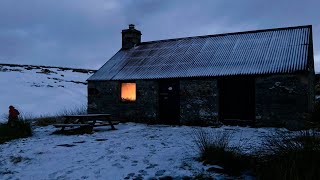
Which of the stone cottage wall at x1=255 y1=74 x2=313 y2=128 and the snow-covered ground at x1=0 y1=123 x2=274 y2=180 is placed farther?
the stone cottage wall at x1=255 y1=74 x2=313 y2=128

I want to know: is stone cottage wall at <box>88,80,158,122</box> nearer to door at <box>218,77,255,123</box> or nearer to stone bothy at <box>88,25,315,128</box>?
stone bothy at <box>88,25,315,128</box>

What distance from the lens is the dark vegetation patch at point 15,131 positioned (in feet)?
34.0

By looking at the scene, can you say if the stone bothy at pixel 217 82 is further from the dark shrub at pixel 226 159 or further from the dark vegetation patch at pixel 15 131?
the dark shrub at pixel 226 159

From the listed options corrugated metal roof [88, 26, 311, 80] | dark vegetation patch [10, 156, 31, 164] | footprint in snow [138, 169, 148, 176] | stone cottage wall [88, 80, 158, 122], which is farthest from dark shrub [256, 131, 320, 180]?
stone cottage wall [88, 80, 158, 122]

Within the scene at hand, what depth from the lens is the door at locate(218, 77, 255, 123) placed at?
12.5 metres

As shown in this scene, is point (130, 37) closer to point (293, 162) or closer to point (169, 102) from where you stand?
point (169, 102)

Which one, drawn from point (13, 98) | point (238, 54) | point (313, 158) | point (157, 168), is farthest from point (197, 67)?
point (13, 98)

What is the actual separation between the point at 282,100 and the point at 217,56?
3.73 m

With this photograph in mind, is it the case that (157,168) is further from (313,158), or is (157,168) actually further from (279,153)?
(313,158)

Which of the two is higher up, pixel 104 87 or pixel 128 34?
pixel 128 34

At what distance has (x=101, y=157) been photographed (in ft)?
23.2

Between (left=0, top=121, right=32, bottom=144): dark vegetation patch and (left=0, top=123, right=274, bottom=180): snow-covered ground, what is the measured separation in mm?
612

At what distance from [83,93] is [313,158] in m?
23.2

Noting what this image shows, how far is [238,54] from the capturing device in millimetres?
13789
